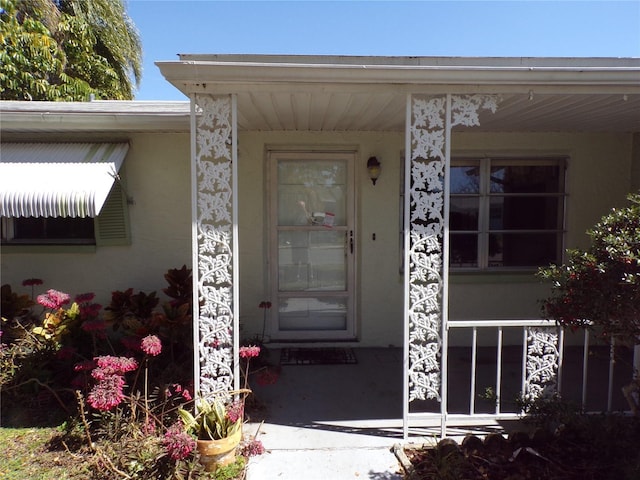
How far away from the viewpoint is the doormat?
15.3 feet

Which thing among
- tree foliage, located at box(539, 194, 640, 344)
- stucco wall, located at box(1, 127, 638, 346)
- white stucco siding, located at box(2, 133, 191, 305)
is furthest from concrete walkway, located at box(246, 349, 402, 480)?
white stucco siding, located at box(2, 133, 191, 305)

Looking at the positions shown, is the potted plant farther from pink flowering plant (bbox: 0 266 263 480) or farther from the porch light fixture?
the porch light fixture

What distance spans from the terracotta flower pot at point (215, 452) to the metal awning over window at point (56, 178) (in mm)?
2449

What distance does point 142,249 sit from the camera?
4.90m

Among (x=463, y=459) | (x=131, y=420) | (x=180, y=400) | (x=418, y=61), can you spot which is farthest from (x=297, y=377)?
(x=418, y=61)

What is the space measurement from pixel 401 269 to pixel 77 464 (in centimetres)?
368

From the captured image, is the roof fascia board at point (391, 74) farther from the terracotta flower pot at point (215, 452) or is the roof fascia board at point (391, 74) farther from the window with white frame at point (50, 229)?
the window with white frame at point (50, 229)

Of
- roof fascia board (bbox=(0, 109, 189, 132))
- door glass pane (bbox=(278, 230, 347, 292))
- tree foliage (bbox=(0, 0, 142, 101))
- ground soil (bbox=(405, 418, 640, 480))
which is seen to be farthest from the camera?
tree foliage (bbox=(0, 0, 142, 101))

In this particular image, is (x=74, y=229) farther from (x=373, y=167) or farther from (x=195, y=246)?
(x=373, y=167)

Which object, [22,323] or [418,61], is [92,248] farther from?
[418,61]

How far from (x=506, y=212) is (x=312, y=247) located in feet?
8.03

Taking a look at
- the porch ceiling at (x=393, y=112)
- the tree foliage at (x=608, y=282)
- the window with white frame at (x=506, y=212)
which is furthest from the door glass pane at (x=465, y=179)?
the tree foliage at (x=608, y=282)

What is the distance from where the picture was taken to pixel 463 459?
2.77m

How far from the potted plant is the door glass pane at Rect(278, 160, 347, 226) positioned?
2.64m
